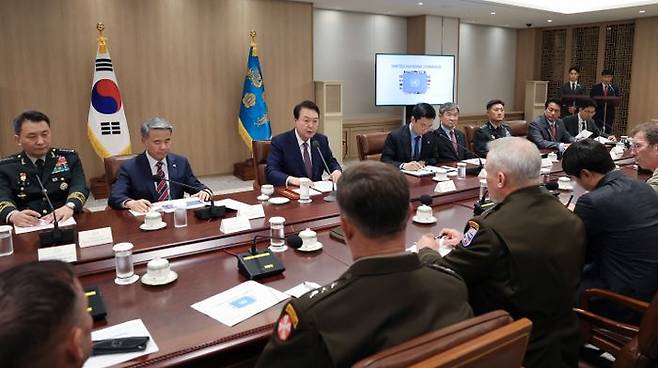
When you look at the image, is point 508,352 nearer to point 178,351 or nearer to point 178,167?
point 178,351

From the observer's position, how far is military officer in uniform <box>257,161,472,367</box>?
0.95 metres

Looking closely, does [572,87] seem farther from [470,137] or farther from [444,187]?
[444,187]

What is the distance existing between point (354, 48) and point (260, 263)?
6.88 metres

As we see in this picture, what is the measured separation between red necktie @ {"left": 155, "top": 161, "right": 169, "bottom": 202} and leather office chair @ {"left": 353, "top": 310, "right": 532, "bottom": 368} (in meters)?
2.29

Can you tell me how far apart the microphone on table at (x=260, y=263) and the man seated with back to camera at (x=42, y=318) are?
926 mm

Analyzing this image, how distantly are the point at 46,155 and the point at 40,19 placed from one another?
341 centimetres

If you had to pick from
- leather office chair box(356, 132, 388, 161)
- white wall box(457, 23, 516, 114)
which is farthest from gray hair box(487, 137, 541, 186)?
white wall box(457, 23, 516, 114)

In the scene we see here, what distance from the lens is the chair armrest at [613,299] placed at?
1683 millimetres

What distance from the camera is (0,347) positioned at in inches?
26.1

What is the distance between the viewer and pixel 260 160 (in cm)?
372

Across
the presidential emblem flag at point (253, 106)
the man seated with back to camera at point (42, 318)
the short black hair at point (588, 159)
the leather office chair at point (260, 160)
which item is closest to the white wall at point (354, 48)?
the presidential emblem flag at point (253, 106)

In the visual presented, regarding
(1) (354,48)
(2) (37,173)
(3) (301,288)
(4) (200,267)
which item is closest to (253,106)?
(1) (354,48)

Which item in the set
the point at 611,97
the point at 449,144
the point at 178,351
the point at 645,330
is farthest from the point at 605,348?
the point at 611,97

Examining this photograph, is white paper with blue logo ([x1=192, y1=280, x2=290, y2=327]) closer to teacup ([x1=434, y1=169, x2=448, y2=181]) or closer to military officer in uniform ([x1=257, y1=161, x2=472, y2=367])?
military officer in uniform ([x1=257, y1=161, x2=472, y2=367])
